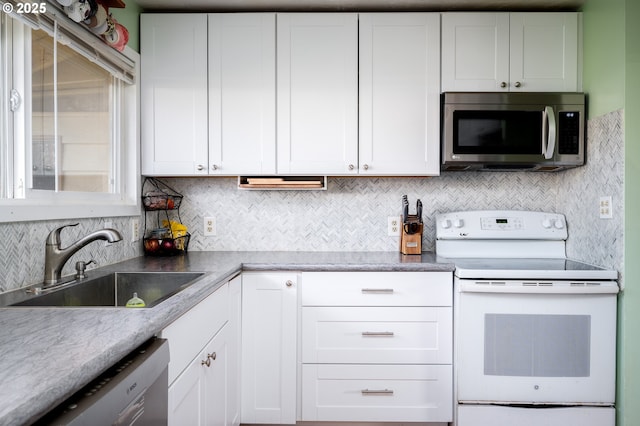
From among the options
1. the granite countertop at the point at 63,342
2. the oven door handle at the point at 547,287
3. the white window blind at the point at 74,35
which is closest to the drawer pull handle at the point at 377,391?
the oven door handle at the point at 547,287

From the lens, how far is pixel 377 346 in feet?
6.58

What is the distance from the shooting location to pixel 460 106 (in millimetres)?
2176

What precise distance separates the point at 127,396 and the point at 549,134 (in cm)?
224

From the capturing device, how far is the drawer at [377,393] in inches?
78.6

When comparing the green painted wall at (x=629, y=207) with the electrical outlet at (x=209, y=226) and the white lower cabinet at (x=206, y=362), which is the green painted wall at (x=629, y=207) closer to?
the white lower cabinet at (x=206, y=362)

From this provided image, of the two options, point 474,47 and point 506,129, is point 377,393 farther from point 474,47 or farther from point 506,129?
point 474,47

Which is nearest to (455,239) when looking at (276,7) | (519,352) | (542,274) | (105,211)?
(542,274)

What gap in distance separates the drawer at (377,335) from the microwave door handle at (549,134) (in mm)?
1012

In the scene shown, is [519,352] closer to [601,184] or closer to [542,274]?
[542,274]

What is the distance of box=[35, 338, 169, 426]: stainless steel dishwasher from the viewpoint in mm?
715

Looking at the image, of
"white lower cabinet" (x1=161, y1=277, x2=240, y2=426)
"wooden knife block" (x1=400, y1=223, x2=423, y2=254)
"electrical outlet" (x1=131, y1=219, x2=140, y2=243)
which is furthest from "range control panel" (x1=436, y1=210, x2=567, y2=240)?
"electrical outlet" (x1=131, y1=219, x2=140, y2=243)

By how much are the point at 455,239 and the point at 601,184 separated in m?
0.77

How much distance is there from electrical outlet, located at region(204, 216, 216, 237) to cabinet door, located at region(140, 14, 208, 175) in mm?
397

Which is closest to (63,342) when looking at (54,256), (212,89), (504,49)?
(54,256)
